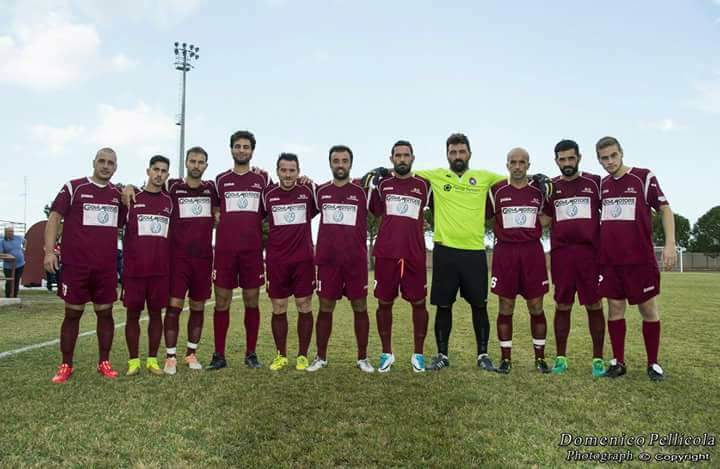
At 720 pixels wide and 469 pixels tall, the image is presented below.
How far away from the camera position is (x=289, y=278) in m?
5.55

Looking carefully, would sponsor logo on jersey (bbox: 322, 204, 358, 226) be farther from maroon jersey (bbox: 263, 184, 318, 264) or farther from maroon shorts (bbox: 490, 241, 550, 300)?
maroon shorts (bbox: 490, 241, 550, 300)

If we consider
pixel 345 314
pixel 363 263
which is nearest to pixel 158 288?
pixel 363 263

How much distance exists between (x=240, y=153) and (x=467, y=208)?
2468 millimetres

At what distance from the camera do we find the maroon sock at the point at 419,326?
213 inches

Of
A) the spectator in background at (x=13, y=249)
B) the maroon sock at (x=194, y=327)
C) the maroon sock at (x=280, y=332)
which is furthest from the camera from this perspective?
the spectator in background at (x=13, y=249)

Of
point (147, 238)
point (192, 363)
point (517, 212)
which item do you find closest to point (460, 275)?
point (517, 212)

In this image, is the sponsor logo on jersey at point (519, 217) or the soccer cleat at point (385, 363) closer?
the soccer cleat at point (385, 363)

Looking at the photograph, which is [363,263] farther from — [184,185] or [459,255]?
[184,185]

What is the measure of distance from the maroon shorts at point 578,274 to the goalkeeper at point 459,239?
75 cm

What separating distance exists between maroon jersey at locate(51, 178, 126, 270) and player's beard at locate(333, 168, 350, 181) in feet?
7.45

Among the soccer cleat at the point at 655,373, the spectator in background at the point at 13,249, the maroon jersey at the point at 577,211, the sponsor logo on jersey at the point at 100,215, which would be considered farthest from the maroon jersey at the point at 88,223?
the spectator in background at the point at 13,249

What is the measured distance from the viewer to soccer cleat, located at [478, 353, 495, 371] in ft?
17.7

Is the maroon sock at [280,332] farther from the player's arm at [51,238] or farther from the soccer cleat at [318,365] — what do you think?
the player's arm at [51,238]

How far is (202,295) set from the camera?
5547 millimetres
